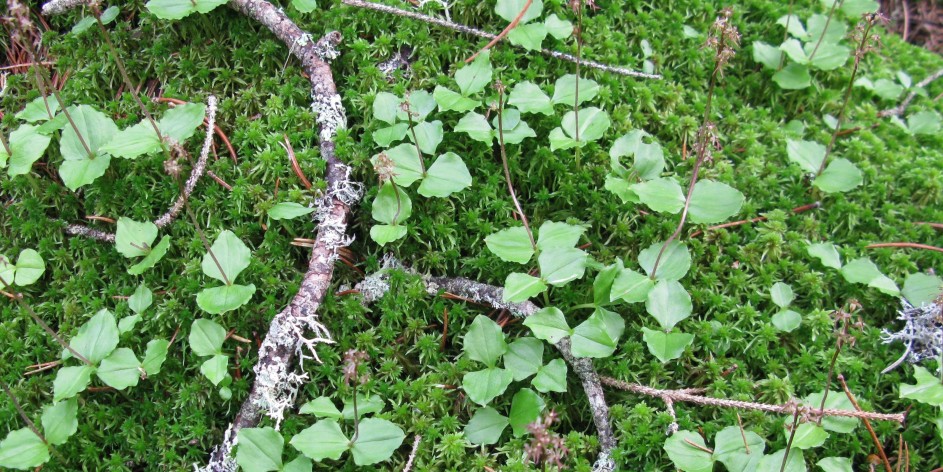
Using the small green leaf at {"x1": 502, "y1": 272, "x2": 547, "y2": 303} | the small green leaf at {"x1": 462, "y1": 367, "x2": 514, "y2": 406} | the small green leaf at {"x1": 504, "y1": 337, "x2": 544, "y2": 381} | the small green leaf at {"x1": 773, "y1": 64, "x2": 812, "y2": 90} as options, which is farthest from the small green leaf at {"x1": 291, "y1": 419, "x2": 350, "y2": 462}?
the small green leaf at {"x1": 773, "y1": 64, "x2": 812, "y2": 90}

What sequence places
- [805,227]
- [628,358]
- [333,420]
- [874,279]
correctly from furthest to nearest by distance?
[805,227]
[874,279]
[628,358]
[333,420]

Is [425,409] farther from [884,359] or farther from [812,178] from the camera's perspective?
[812,178]

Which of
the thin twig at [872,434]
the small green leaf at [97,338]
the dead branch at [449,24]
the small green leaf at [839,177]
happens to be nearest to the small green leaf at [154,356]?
the small green leaf at [97,338]

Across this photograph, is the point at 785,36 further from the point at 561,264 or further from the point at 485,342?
the point at 485,342

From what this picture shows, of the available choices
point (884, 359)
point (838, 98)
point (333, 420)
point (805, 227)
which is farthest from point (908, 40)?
point (333, 420)

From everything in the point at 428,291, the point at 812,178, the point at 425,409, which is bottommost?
the point at 425,409

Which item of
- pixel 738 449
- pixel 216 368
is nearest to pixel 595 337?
pixel 738 449

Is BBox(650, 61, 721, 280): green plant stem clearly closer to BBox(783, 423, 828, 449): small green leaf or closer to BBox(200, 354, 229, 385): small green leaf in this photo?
BBox(783, 423, 828, 449): small green leaf
